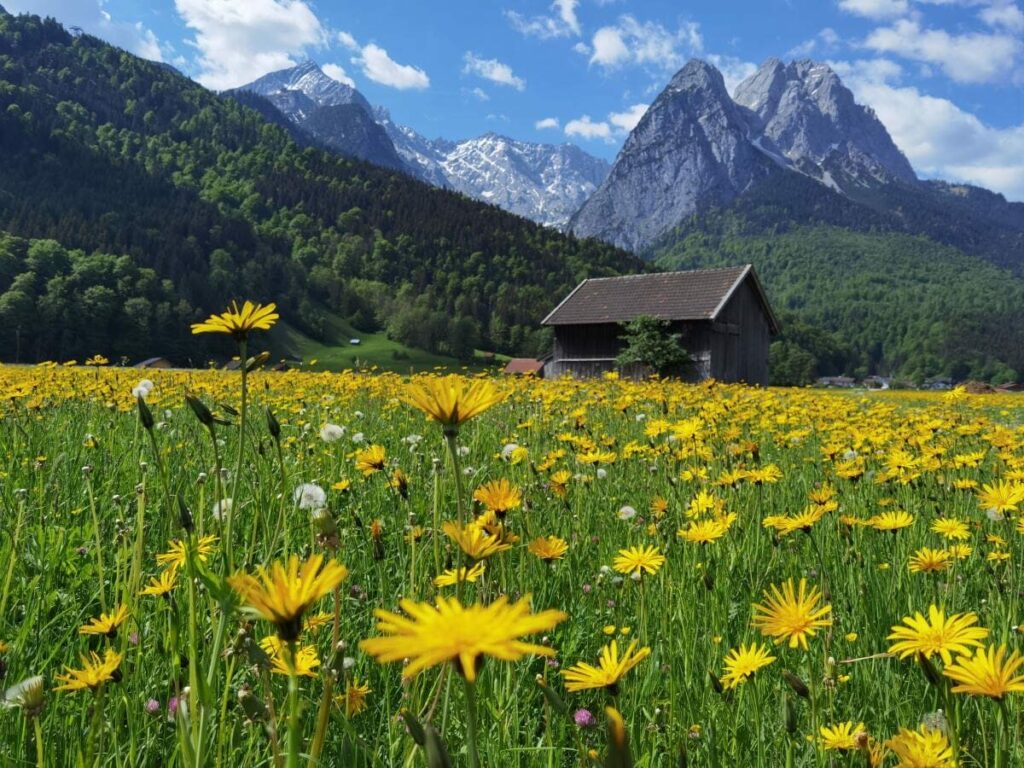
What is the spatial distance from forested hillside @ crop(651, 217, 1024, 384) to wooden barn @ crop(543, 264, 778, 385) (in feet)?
161

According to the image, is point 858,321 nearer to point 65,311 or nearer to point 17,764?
point 65,311

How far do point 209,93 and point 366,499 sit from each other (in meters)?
183

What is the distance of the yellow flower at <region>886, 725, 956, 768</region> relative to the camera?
768 millimetres

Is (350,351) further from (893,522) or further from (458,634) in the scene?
(458,634)

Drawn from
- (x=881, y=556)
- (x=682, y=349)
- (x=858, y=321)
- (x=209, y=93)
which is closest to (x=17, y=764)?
(x=881, y=556)

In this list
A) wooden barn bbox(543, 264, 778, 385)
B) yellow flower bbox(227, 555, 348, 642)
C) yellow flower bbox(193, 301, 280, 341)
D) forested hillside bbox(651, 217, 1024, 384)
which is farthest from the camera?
forested hillside bbox(651, 217, 1024, 384)

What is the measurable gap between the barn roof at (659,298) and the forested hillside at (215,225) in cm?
4869

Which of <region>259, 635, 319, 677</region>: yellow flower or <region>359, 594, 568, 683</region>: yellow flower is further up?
<region>359, 594, 568, 683</region>: yellow flower

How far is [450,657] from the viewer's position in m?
0.49

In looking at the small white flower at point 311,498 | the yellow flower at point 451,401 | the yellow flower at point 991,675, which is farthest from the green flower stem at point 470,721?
the small white flower at point 311,498

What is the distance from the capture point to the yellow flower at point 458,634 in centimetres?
44

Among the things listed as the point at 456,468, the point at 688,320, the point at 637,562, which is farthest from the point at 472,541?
the point at 688,320

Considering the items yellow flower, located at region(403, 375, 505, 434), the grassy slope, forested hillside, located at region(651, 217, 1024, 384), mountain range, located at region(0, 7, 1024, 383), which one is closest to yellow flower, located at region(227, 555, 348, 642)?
yellow flower, located at region(403, 375, 505, 434)

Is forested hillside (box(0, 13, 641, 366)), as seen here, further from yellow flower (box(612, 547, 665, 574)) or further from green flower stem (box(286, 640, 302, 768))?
green flower stem (box(286, 640, 302, 768))
